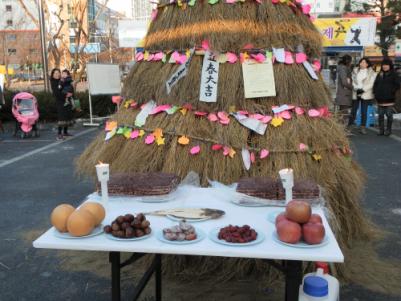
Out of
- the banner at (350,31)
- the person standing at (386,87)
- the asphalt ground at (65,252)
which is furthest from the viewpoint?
the banner at (350,31)

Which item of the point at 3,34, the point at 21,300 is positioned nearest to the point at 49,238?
the point at 21,300

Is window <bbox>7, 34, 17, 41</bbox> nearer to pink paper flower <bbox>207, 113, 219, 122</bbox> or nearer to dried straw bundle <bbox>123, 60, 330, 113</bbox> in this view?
dried straw bundle <bbox>123, 60, 330, 113</bbox>

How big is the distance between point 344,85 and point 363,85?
558mm

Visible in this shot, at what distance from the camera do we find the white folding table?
1826 millimetres

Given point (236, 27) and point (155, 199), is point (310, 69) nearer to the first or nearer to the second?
point (236, 27)

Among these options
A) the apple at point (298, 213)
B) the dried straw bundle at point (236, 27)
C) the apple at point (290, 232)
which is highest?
the dried straw bundle at point (236, 27)

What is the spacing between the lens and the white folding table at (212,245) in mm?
1826

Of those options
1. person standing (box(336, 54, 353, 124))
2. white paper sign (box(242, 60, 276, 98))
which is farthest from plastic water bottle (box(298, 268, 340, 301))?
person standing (box(336, 54, 353, 124))

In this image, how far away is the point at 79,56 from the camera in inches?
605

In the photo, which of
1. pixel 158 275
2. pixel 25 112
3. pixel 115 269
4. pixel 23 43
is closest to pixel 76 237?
pixel 115 269

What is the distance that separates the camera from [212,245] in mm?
1923

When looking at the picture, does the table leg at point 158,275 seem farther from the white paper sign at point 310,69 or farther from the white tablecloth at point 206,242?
the white paper sign at point 310,69

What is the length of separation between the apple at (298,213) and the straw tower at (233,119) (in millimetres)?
1081

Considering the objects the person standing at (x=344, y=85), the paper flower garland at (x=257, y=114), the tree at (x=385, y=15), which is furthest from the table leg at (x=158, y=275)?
the tree at (x=385, y=15)
